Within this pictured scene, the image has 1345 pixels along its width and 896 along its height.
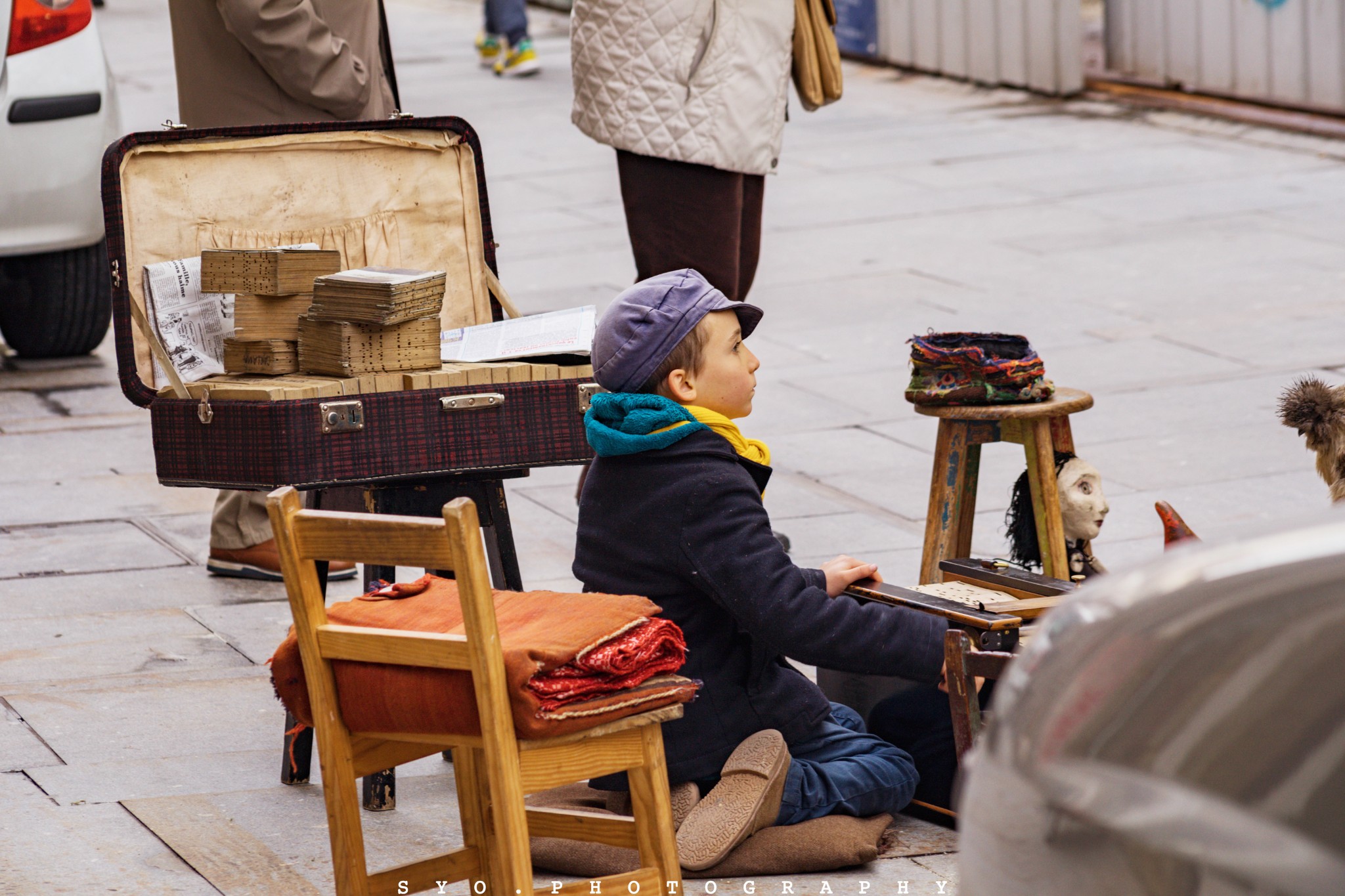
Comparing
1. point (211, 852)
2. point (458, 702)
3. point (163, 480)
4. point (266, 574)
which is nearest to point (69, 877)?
point (211, 852)

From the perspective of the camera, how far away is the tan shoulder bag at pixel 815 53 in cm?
541

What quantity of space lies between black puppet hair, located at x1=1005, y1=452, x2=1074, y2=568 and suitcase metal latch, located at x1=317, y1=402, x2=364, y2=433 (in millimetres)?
1406

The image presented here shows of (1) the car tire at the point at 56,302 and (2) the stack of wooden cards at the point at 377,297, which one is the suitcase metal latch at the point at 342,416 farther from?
(1) the car tire at the point at 56,302

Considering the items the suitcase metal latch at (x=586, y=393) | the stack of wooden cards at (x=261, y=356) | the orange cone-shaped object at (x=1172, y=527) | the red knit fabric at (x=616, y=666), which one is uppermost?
the stack of wooden cards at (x=261, y=356)

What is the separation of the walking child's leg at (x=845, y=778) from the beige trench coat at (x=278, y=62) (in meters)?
2.14

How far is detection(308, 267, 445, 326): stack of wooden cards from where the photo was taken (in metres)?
3.63

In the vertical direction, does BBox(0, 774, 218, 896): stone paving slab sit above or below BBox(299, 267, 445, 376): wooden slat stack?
below

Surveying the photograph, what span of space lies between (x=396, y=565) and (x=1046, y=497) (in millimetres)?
1685

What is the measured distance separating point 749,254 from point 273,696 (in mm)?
1969

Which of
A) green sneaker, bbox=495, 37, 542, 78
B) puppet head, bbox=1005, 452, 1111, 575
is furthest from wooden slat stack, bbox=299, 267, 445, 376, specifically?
green sneaker, bbox=495, 37, 542, 78

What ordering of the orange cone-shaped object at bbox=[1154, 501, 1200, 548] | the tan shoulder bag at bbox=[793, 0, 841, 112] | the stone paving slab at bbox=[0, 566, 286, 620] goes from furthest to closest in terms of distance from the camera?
1. the tan shoulder bag at bbox=[793, 0, 841, 112]
2. the stone paving slab at bbox=[0, 566, 286, 620]
3. the orange cone-shaped object at bbox=[1154, 501, 1200, 548]

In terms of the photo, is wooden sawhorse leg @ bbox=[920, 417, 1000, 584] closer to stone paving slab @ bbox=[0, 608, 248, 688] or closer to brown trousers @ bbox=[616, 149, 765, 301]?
brown trousers @ bbox=[616, 149, 765, 301]

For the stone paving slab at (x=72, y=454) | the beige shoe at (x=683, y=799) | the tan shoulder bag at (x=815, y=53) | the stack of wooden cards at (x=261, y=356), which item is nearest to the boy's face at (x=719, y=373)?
the beige shoe at (x=683, y=799)

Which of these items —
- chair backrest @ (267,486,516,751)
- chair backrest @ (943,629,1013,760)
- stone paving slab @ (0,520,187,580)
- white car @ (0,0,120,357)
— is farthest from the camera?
white car @ (0,0,120,357)
